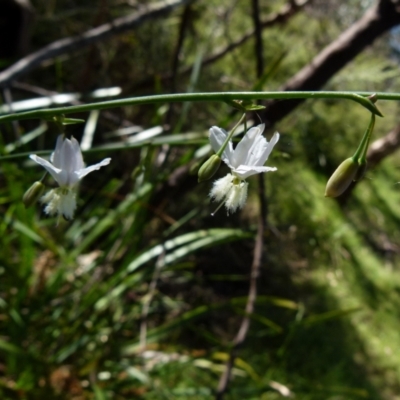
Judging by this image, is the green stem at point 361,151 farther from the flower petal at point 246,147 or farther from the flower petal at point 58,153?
the flower petal at point 58,153

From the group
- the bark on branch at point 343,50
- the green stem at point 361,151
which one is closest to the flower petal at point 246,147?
the green stem at point 361,151

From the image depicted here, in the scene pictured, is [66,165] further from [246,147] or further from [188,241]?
[188,241]

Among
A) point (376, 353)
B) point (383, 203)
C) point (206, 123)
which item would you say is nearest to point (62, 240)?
point (206, 123)

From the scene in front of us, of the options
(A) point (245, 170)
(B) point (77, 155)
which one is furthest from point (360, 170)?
(B) point (77, 155)

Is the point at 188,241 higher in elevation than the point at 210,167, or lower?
lower

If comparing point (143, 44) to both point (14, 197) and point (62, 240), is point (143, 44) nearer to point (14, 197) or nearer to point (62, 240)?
point (62, 240)

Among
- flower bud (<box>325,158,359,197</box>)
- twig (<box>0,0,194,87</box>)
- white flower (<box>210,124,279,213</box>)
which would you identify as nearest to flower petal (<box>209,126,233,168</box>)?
white flower (<box>210,124,279,213</box>)

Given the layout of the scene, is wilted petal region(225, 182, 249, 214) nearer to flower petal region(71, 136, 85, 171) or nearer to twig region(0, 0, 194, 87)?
flower petal region(71, 136, 85, 171)
